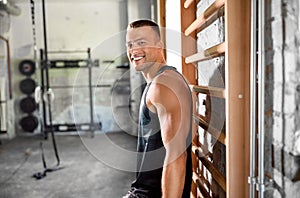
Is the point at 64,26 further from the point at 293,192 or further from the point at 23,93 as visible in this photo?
the point at 293,192

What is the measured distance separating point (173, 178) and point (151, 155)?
0.18 m

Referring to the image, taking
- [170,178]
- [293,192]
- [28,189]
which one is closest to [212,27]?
[170,178]

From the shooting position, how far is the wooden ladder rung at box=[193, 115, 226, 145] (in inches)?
57.2

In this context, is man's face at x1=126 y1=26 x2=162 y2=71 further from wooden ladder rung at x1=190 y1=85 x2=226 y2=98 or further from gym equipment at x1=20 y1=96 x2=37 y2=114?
gym equipment at x1=20 y1=96 x2=37 y2=114

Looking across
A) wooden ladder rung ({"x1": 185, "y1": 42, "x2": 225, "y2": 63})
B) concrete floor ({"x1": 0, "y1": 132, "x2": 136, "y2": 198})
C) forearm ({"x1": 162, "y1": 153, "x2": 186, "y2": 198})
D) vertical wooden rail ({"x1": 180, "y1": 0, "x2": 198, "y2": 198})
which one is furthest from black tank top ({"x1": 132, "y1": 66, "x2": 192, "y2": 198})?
concrete floor ({"x1": 0, "y1": 132, "x2": 136, "y2": 198})

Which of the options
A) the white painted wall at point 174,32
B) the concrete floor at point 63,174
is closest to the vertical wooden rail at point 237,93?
the white painted wall at point 174,32

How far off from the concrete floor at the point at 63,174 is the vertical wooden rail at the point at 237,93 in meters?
2.20

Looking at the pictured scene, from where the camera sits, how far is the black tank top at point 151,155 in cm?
152

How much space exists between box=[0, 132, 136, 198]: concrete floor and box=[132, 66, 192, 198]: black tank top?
1733mm

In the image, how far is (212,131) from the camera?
165cm

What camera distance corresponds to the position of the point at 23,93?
21.3ft

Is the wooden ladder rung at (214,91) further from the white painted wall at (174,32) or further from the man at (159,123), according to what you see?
the white painted wall at (174,32)

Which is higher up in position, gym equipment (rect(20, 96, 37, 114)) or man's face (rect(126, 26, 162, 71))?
man's face (rect(126, 26, 162, 71))

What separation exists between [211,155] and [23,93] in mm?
5692
